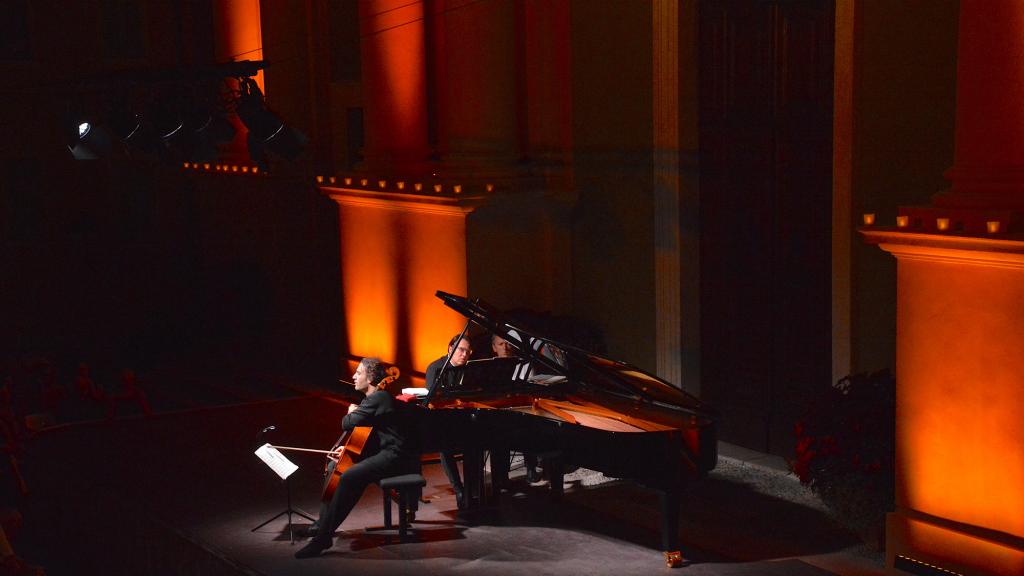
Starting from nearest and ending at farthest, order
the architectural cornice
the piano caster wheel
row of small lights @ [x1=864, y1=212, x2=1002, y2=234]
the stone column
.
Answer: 1. row of small lights @ [x1=864, y1=212, x2=1002, y2=234]
2. the piano caster wheel
3. the stone column
4. the architectural cornice

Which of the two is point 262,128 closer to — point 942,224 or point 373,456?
point 373,456

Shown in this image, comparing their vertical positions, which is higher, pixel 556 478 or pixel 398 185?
pixel 398 185

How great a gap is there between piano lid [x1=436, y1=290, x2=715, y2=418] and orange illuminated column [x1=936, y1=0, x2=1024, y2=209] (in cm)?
A: 232

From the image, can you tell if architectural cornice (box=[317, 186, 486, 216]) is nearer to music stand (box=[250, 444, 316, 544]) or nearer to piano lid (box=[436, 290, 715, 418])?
piano lid (box=[436, 290, 715, 418])

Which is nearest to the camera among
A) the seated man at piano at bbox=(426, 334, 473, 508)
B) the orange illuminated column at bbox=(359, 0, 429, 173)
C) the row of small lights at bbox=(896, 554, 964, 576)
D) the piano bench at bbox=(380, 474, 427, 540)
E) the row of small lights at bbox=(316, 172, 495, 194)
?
the row of small lights at bbox=(896, 554, 964, 576)

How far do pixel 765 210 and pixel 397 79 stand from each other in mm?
4739

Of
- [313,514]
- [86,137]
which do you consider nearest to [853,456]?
[313,514]

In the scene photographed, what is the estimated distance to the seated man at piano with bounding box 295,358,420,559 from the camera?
30.2 ft

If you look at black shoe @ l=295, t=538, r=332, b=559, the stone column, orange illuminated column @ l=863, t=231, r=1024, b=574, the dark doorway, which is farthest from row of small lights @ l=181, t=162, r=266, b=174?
orange illuminated column @ l=863, t=231, r=1024, b=574

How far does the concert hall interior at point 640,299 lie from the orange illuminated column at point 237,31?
15.0 ft

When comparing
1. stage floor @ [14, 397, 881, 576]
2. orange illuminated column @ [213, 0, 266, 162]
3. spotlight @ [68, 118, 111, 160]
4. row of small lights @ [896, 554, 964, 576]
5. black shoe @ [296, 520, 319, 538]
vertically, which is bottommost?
stage floor @ [14, 397, 881, 576]

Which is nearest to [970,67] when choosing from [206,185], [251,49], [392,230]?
[392,230]

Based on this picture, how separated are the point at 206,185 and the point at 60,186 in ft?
7.73

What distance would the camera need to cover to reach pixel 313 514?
10.3m
